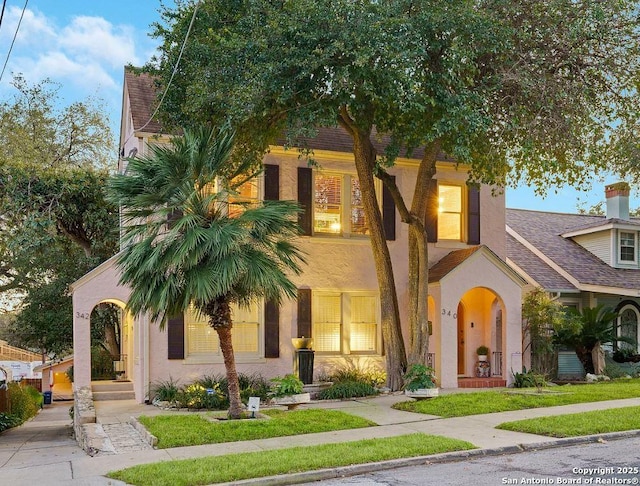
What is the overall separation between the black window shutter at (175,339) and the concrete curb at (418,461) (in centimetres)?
859

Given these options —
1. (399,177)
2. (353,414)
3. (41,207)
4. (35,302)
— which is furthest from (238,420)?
(35,302)

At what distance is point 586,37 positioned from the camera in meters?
14.1

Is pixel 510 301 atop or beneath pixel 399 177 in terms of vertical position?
beneath

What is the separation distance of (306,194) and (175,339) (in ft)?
16.6

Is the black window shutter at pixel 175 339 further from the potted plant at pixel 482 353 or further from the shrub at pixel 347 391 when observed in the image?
the potted plant at pixel 482 353

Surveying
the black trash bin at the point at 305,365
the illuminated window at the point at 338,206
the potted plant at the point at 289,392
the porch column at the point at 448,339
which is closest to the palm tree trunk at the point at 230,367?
the potted plant at the point at 289,392

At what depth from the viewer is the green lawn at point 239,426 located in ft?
35.8

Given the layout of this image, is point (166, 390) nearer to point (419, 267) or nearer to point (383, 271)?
point (383, 271)

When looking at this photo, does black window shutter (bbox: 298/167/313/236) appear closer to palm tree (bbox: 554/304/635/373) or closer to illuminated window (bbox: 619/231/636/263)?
palm tree (bbox: 554/304/635/373)

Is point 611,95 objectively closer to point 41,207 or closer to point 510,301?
point 510,301

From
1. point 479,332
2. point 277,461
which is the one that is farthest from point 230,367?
point 479,332

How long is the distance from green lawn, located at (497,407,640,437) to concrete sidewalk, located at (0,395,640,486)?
0.28 meters

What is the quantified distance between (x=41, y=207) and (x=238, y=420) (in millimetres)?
10908

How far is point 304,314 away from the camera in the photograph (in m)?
17.7
